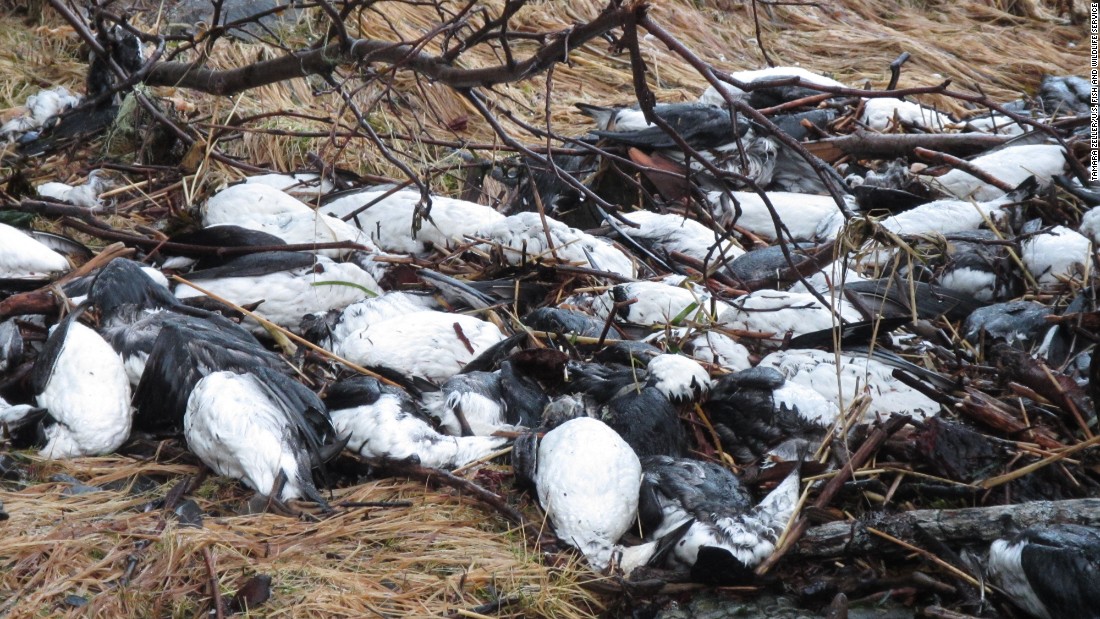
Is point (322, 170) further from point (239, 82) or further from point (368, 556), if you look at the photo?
point (368, 556)

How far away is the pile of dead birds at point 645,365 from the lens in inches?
90.0

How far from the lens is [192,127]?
14.2ft

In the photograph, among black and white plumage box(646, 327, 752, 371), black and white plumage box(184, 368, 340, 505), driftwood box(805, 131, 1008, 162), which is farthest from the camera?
driftwood box(805, 131, 1008, 162)

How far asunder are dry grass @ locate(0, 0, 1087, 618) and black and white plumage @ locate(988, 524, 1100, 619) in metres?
0.82

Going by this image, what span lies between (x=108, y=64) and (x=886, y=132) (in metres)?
3.73

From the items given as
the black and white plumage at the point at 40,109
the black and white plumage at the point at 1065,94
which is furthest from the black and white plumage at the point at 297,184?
the black and white plumage at the point at 1065,94

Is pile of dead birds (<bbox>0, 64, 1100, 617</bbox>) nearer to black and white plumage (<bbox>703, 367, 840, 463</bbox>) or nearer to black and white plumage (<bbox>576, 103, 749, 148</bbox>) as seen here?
black and white plumage (<bbox>703, 367, 840, 463</bbox>)

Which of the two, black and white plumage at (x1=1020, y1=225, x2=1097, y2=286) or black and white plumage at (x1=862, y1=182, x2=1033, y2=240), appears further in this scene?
black and white plumage at (x1=862, y1=182, x2=1033, y2=240)

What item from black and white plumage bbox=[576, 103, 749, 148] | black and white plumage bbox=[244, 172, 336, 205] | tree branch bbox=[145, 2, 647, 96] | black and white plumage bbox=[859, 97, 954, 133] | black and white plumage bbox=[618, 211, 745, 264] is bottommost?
black and white plumage bbox=[618, 211, 745, 264]

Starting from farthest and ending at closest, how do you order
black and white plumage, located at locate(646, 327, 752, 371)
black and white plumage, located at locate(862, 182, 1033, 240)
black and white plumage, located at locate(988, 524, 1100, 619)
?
black and white plumage, located at locate(862, 182, 1033, 240)
black and white plumage, located at locate(646, 327, 752, 371)
black and white plumage, located at locate(988, 524, 1100, 619)

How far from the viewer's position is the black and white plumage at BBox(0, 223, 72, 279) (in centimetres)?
315

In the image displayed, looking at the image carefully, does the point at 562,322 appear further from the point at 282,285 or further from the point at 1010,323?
the point at 1010,323

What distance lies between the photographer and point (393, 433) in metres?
2.60

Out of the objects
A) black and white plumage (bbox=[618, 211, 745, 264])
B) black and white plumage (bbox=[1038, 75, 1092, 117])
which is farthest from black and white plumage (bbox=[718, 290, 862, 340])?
black and white plumage (bbox=[1038, 75, 1092, 117])
